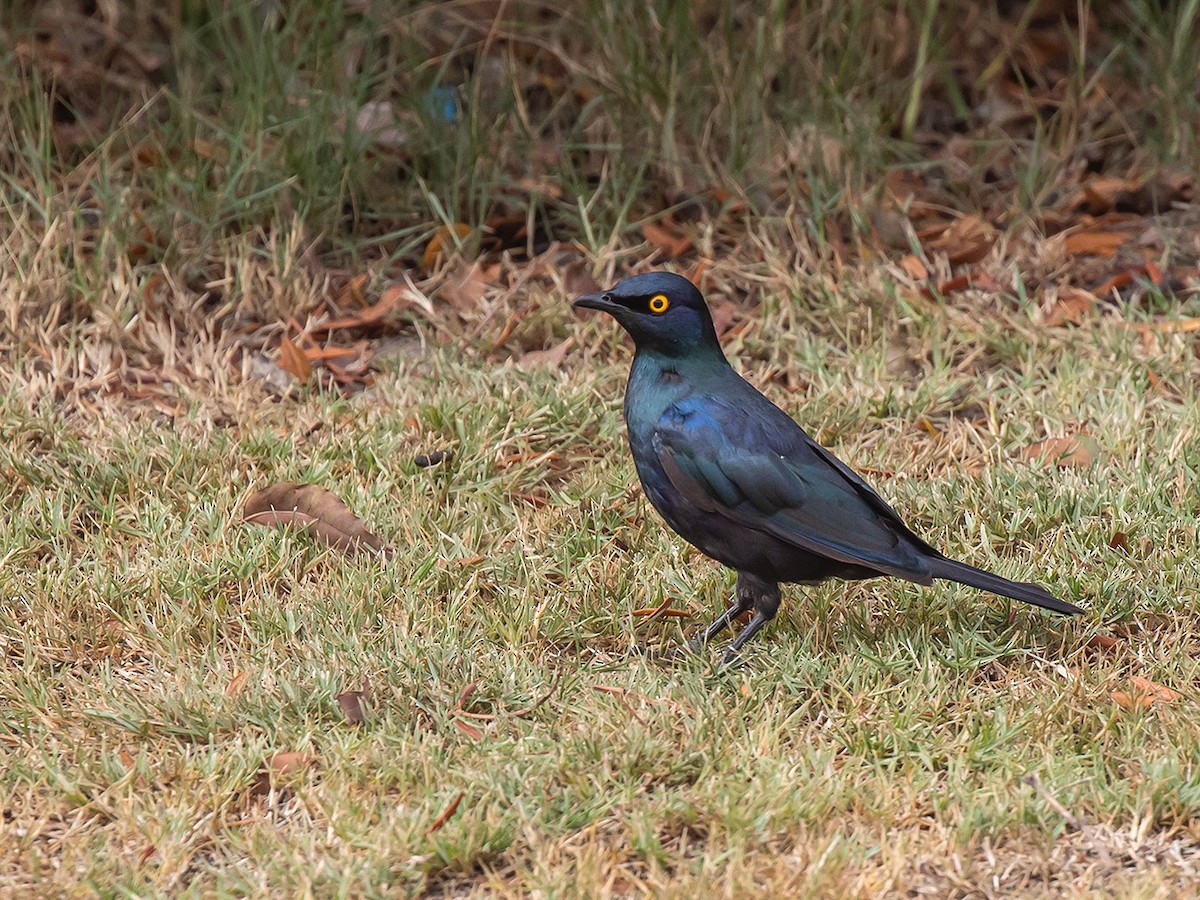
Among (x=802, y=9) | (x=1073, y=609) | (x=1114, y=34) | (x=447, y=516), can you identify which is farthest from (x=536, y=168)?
(x=1073, y=609)

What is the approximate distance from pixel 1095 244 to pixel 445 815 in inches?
169

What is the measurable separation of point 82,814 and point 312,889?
623 millimetres

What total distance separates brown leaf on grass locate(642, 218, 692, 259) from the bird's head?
230 centimetres

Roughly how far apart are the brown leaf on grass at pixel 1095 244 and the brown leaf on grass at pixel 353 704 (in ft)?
12.8

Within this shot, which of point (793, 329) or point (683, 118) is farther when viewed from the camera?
point (683, 118)

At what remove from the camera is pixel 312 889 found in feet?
10.3

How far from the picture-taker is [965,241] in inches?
Answer: 258

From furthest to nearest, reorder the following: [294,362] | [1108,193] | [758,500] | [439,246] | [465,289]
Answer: [1108,193] < [439,246] < [465,289] < [294,362] < [758,500]

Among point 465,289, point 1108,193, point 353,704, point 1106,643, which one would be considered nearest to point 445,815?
point 353,704

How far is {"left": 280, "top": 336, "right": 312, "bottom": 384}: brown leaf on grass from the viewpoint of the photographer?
5.82 m

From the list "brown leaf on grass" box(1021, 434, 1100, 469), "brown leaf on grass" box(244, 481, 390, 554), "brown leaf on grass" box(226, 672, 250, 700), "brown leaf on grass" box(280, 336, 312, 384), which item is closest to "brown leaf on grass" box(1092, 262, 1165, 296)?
"brown leaf on grass" box(1021, 434, 1100, 469)

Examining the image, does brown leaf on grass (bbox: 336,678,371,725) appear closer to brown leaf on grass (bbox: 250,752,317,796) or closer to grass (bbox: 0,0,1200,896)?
grass (bbox: 0,0,1200,896)

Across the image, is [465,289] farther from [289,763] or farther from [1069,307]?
[289,763]

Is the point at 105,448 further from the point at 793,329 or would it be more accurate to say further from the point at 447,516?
the point at 793,329
